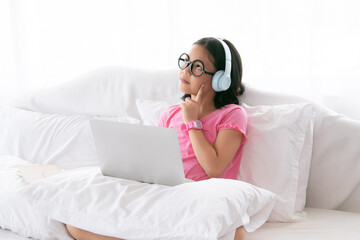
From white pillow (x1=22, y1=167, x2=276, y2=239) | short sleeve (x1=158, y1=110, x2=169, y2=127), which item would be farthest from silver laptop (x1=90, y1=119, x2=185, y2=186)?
short sleeve (x1=158, y1=110, x2=169, y2=127)

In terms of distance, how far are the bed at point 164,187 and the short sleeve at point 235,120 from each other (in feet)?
0.18

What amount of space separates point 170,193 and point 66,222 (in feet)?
0.98

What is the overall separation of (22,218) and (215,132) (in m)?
0.69

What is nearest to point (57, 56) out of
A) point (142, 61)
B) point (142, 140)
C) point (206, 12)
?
point (142, 61)

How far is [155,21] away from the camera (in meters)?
2.26

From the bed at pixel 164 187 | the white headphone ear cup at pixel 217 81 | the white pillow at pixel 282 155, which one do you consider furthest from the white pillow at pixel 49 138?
the white pillow at pixel 282 155

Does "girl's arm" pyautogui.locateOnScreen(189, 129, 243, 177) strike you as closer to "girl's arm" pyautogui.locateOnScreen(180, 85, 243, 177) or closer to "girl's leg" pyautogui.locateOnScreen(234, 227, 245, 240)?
"girl's arm" pyautogui.locateOnScreen(180, 85, 243, 177)

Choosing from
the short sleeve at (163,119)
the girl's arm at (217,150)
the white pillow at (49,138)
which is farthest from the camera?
the white pillow at (49,138)

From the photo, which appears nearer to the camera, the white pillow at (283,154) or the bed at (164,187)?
the bed at (164,187)

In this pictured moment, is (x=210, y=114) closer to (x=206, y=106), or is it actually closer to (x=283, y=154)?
(x=206, y=106)

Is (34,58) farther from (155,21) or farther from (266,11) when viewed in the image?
(266,11)

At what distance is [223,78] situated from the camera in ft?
5.30

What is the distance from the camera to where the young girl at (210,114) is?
5.07 feet

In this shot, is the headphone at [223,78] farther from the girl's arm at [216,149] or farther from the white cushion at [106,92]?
the white cushion at [106,92]
